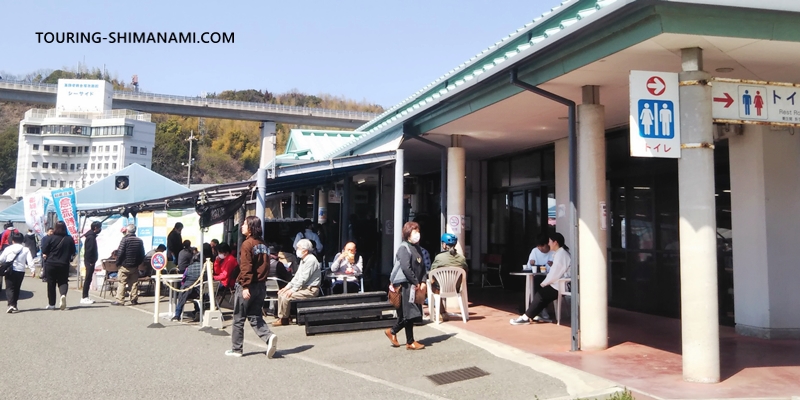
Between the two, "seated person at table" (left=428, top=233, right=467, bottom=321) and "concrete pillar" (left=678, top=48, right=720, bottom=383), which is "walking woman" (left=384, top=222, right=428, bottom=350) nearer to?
"seated person at table" (left=428, top=233, right=467, bottom=321)

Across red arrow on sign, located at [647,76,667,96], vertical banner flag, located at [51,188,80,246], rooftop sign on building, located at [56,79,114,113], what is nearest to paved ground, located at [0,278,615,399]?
red arrow on sign, located at [647,76,667,96]

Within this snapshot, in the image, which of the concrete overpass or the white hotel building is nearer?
the concrete overpass

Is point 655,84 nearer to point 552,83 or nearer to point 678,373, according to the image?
point 552,83

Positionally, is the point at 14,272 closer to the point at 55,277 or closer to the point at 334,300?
the point at 55,277

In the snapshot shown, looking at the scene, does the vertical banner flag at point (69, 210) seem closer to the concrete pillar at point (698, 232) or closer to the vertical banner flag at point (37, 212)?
the vertical banner flag at point (37, 212)

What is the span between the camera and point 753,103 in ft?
20.2

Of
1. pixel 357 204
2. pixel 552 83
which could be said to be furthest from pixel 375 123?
pixel 552 83

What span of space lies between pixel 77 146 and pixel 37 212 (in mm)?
71245

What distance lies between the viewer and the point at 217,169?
341 feet

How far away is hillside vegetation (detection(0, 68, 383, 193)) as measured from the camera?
9781cm

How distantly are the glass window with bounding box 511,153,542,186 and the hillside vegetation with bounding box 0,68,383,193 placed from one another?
89.1m

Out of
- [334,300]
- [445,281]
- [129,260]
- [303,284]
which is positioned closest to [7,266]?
[129,260]

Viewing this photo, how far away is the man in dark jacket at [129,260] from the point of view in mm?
13195

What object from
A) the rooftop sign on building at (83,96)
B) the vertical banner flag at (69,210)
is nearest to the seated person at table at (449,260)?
the vertical banner flag at (69,210)
